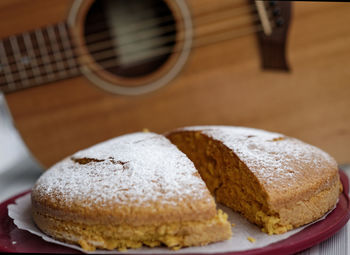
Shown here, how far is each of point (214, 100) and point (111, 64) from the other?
43 centimetres

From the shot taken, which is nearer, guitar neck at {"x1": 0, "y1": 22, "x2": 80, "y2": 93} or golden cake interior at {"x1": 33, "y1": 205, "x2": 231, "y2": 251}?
golden cake interior at {"x1": 33, "y1": 205, "x2": 231, "y2": 251}

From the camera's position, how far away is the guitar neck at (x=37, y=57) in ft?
5.07

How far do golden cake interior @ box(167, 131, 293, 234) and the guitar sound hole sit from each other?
0.50 m

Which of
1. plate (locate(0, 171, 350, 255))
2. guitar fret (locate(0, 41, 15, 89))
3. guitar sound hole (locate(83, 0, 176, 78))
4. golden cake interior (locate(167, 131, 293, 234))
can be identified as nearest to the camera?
plate (locate(0, 171, 350, 255))

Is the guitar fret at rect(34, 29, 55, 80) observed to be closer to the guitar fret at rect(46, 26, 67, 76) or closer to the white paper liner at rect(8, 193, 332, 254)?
the guitar fret at rect(46, 26, 67, 76)

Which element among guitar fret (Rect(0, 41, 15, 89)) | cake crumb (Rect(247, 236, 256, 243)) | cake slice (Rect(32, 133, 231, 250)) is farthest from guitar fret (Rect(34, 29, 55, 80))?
cake crumb (Rect(247, 236, 256, 243))

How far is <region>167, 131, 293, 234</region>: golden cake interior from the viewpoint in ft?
3.18

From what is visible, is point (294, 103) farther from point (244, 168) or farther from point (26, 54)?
point (26, 54)

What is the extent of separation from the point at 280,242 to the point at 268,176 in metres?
0.16

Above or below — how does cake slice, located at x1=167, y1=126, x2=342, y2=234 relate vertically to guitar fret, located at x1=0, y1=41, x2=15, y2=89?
below

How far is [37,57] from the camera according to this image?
1556 millimetres

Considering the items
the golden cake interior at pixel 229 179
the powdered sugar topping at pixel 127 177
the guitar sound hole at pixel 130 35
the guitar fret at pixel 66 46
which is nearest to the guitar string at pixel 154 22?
the guitar sound hole at pixel 130 35

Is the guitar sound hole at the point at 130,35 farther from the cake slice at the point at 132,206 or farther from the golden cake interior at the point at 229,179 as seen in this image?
the cake slice at the point at 132,206

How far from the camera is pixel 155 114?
1629mm
